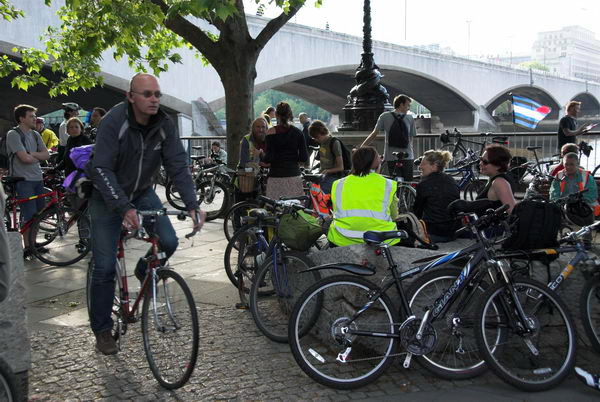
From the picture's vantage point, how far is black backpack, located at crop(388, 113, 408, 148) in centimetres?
927

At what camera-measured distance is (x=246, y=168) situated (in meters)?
8.10

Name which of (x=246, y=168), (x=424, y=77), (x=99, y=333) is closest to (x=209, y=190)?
(x=246, y=168)

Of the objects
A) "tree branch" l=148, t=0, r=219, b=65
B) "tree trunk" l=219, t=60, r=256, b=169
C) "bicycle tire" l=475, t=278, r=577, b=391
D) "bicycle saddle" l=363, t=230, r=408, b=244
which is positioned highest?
"tree branch" l=148, t=0, r=219, b=65

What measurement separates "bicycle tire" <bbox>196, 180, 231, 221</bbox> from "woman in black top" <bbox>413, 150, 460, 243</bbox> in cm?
599

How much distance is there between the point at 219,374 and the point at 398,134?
583 cm

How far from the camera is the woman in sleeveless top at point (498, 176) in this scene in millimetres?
5086

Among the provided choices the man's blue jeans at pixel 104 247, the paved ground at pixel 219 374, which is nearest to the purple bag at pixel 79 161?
the man's blue jeans at pixel 104 247

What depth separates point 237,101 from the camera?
10086 millimetres

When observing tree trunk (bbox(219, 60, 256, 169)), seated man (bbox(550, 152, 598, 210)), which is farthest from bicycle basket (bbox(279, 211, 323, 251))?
tree trunk (bbox(219, 60, 256, 169))

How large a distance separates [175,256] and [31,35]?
69.9 feet

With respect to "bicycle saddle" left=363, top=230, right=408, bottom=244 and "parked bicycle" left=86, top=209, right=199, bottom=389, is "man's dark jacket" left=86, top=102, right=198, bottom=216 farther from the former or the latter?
"bicycle saddle" left=363, top=230, right=408, bottom=244

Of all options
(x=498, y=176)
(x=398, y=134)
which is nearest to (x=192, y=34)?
(x=398, y=134)

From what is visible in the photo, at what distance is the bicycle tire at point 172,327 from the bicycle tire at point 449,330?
4.07 feet

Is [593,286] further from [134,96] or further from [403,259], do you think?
[134,96]
